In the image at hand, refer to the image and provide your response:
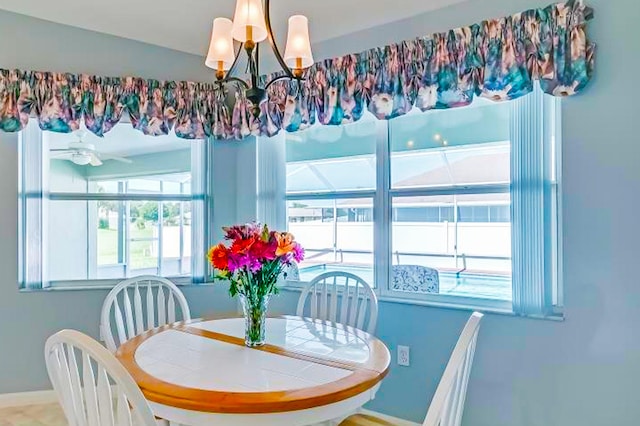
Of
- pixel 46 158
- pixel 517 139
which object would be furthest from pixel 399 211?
pixel 46 158

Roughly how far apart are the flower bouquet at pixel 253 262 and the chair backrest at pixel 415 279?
114 centimetres

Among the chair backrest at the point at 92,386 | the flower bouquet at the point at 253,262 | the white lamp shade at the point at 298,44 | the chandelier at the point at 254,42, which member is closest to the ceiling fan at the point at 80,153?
the chandelier at the point at 254,42

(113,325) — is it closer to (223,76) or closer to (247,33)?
(223,76)

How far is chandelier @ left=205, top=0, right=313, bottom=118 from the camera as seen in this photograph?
1.60 metres

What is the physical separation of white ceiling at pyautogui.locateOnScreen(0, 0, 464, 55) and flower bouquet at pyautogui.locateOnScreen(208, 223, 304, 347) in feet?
5.06

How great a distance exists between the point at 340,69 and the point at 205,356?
1.96 metres

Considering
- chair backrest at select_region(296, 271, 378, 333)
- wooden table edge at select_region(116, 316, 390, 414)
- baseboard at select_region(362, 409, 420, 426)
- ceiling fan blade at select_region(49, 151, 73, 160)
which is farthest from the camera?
ceiling fan blade at select_region(49, 151, 73, 160)

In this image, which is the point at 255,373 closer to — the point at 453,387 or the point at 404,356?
the point at 453,387

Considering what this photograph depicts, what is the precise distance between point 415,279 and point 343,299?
56 cm

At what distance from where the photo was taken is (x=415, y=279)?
2.76 m

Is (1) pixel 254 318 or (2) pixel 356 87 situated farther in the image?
(2) pixel 356 87

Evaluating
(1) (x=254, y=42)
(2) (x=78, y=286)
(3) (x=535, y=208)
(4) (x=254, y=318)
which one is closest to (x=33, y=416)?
(2) (x=78, y=286)

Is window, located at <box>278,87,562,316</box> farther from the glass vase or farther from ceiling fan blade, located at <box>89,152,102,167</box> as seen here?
ceiling fan blade, located at <box>89,152,102,167</box>

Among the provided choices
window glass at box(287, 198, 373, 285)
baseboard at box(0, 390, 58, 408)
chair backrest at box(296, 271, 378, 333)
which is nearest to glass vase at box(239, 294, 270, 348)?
chair backrest at box(296, 271, 378, 333)
